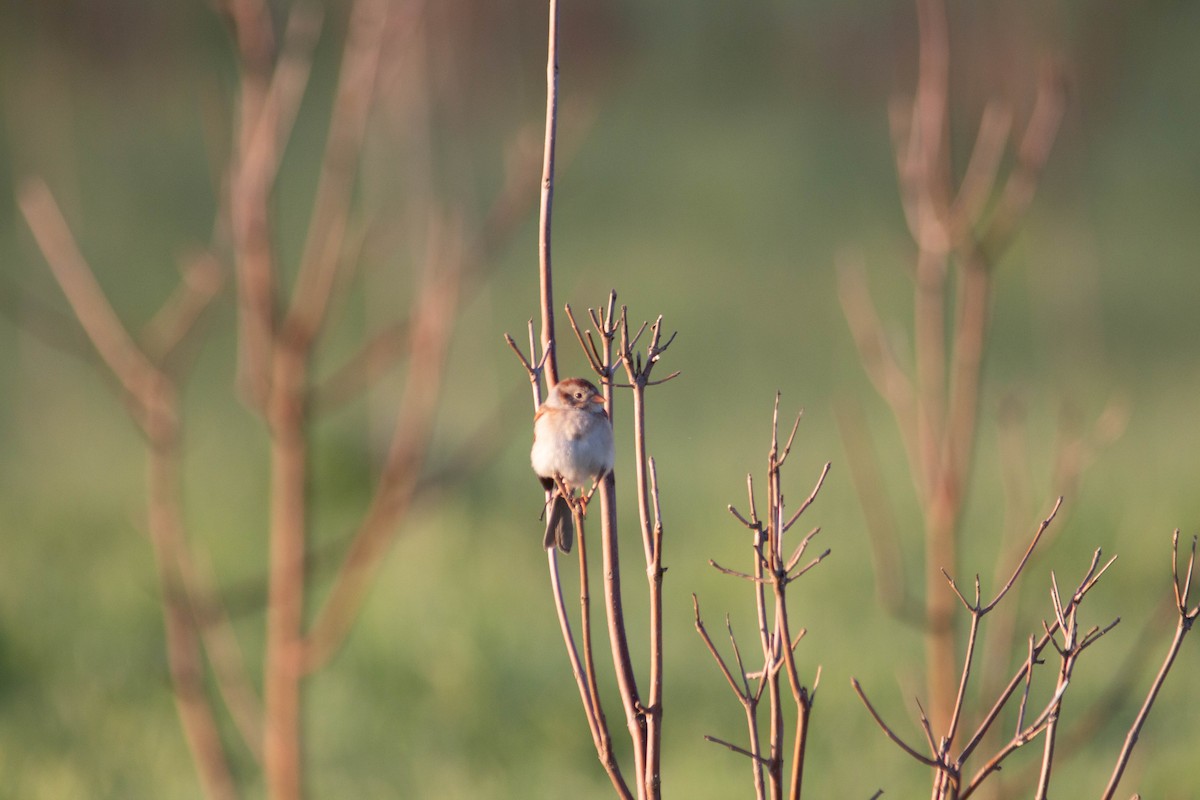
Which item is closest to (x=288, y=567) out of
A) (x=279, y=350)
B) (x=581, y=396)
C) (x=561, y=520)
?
(x=279, y=350)

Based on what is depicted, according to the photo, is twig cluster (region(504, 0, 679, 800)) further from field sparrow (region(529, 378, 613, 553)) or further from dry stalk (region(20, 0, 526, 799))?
dry stalk (region(20, 0, 526, 799))

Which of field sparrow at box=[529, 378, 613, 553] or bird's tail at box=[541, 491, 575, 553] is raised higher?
field sparrow at box=[529, 378, 613, 553]

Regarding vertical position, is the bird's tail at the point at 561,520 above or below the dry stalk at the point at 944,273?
below

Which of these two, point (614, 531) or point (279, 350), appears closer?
point (614, 531)

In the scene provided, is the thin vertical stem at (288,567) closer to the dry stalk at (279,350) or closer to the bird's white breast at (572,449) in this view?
the dry stalk at (279,350)

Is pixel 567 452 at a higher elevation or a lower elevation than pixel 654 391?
lower

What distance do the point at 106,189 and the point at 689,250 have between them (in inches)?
204

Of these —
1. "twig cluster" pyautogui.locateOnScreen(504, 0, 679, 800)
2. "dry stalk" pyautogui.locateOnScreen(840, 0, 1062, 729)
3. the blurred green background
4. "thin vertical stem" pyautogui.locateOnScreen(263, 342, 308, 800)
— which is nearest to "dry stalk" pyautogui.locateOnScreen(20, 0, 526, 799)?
"thin vertical stem" pyautogui.locateOnScreen(263, 342, 308, 800)

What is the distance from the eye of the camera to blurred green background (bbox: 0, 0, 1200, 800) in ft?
15.0

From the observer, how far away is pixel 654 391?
8.25 m

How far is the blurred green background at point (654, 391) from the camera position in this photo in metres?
4.57

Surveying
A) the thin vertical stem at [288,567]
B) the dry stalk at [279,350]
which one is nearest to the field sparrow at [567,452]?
the dry stalk at [279,350]

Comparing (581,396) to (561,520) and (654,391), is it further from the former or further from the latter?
(654,391)

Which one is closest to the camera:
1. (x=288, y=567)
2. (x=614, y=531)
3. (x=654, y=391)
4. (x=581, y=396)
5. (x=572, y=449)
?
(x=614, y=531)
